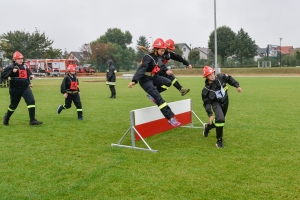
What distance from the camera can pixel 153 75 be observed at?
26.9 ft

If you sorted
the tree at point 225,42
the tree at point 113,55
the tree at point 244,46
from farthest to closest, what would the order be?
1. the tree at point 113,55
2. the tree at point 225,42
3. the tree at point 244,46

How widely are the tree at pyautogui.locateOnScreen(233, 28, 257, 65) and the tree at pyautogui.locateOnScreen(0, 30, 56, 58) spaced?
A: 41.3 meters

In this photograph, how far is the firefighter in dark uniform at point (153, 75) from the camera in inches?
300

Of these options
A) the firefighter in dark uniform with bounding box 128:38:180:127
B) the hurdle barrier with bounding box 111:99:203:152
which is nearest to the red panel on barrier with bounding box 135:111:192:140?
the hurdle barrier with bounding box 111:99:203:152

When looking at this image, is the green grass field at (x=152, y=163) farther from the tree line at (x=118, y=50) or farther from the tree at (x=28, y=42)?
the tree at (x=28, y=42)

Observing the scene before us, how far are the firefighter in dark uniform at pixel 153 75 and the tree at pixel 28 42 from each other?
207ft

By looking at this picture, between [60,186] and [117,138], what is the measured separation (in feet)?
11.0

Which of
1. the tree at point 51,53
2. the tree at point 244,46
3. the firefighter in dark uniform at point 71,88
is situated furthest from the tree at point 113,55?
the firefighter in dark uniform at point 71,88

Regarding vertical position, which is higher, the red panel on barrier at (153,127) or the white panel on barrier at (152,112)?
the white panel on barrier at (152,112)

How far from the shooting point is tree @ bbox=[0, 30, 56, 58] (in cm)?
6569

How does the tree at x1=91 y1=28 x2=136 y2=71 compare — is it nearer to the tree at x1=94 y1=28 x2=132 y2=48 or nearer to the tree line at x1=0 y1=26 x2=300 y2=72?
the tree line at x1=0 y1=26 x2=300 y2=72

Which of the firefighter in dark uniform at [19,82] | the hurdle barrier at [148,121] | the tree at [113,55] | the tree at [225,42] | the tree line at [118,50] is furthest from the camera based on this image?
the tree at [113,55]

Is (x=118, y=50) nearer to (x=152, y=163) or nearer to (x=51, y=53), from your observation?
(x=51, y=53)

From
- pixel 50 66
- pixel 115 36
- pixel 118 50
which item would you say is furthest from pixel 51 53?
pixel 115 36
